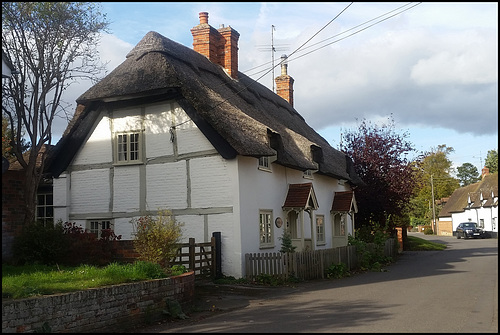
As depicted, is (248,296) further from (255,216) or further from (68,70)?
(68,70)

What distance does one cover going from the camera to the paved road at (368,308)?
9.27 meters

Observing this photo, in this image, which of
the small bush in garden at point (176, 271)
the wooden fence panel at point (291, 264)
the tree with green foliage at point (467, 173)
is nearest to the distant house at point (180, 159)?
the wooden fence panel at point (291, 264)

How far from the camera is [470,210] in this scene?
189 feet

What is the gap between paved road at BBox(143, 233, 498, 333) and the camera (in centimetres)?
927

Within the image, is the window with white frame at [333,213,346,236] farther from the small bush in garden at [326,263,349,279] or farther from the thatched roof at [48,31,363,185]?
the small bush in garden at [326,263,349,279]

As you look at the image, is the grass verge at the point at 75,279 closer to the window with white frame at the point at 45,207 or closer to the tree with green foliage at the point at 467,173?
the window with white frame at the point at 45,207

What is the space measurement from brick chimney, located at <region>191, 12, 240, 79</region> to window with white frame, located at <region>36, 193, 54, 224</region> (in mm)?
9260

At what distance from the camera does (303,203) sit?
19938 mm

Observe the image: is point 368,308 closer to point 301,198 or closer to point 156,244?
point 156,244

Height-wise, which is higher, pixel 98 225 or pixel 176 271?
pixel 98 225

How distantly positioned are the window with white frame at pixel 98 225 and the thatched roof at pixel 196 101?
2.33 metres

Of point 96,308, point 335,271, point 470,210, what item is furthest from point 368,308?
point 470,210

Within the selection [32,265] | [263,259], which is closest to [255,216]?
[263,259]

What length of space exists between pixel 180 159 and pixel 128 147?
7.58 ft
